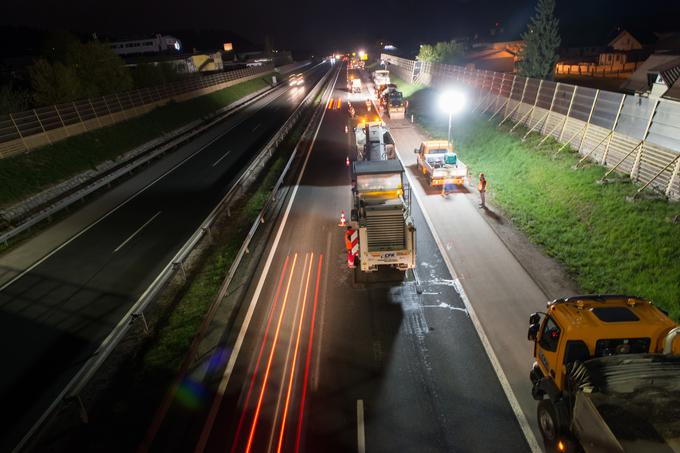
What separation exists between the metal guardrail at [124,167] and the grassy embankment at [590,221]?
2336 centimetres

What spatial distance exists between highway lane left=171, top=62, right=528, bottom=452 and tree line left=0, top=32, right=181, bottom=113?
1212 inches

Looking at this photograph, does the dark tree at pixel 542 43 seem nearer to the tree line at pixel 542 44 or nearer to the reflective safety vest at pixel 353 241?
the tree line at pixel 542 44

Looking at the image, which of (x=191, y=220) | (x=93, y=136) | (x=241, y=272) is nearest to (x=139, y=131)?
(x=93, y=136)

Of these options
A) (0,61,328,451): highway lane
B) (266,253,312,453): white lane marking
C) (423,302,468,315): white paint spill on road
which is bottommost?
(0,61,328,451): highway lane

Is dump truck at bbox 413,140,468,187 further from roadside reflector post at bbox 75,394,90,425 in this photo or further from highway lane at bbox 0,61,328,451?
roadside reflector post at bbox 75,394,90,425

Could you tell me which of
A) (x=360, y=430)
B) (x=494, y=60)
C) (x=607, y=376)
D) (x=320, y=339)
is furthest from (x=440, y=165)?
(x=494, y=60)

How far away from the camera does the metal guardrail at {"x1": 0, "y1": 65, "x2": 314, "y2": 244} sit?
19266 millimetres

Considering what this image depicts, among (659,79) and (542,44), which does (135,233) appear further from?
(659,79)

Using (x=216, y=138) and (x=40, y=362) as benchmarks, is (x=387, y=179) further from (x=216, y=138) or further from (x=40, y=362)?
(x=216, y=138)

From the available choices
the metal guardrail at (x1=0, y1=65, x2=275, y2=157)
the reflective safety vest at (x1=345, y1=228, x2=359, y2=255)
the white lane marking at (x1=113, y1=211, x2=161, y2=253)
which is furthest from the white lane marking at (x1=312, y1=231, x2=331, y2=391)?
the metal guardrail at (x1=0, y1=65, x2=275, y2=157)

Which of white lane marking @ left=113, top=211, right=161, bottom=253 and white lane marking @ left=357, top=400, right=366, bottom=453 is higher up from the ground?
white lane marking @ left=357, top=400, right=366, bottom=453

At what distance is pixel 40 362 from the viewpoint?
1059cm

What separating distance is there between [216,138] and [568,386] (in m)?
37.1

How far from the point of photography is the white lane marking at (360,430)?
305 inches
